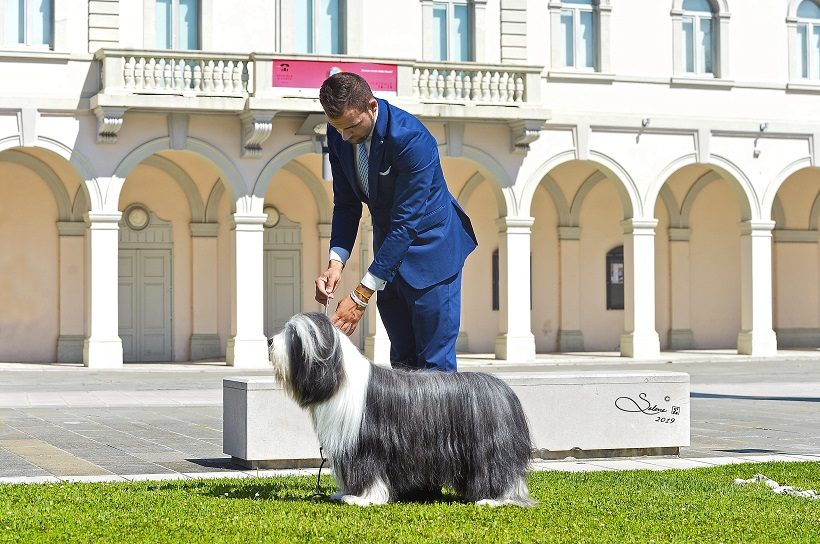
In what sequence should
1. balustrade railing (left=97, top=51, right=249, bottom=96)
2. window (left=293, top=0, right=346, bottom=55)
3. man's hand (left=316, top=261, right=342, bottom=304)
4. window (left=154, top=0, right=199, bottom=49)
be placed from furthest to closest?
1. window (left=293, top=0, right=346, bottom=55)
2. window (left=154, top=0, right=199, bottom=49)
3. balustrade railing (left=97, top=51, right=249, bottom=96)
4. man's hand (left=316, top=261, right=342, bottom=304)

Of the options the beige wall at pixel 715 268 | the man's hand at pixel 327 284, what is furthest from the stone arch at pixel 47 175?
the man's hand at pixel 327 284

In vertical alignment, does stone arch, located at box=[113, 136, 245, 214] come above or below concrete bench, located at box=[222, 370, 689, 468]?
above

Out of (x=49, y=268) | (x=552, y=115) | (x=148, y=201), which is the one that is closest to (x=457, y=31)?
(x=552, y=115)

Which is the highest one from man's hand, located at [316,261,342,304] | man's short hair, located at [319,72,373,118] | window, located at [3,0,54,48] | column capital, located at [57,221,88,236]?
window, located at [3,0,54,48]

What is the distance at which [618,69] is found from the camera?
29.4 meters

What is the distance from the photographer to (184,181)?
2909 centimetres

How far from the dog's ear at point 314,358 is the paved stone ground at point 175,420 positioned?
104 inches

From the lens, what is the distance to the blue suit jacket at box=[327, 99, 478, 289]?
23.0ft

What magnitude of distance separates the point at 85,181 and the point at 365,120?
19916 mm

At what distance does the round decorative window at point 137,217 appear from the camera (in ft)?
95.4

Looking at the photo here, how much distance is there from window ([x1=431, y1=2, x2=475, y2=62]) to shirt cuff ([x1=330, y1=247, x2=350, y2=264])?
21505 millimetres

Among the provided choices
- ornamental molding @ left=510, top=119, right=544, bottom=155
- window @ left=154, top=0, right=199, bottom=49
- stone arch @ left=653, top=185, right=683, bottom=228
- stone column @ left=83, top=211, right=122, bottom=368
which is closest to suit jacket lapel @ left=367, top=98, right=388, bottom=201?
stone column @ left=83, top=211, right=122, bottom=368

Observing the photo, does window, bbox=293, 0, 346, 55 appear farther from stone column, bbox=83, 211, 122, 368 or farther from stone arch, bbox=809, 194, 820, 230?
stone arch, bbox=809, 194, 820, 230

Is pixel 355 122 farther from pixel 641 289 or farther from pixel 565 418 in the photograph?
pixel 641 289
